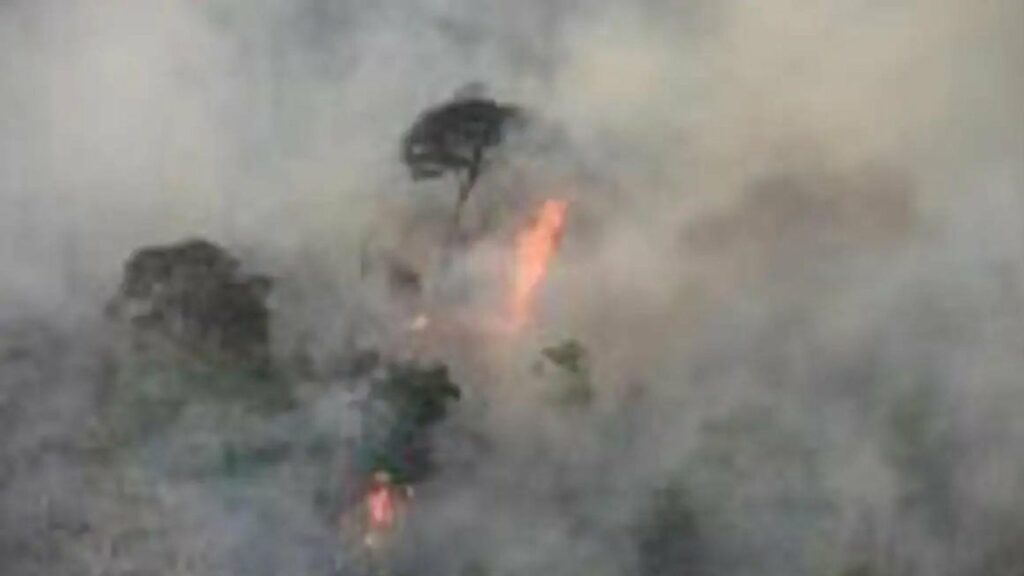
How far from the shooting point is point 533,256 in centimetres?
242

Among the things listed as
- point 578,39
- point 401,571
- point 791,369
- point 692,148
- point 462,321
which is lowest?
point 401,571

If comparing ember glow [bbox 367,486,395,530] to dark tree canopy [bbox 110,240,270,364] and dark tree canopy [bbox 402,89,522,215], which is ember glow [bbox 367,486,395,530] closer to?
dark tree canopy [bbox 110,240,270,364]

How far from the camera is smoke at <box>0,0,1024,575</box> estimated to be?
234 cm

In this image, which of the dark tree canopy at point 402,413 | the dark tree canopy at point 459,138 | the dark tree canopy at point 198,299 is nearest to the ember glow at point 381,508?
the dark tree canopy at point 402,413

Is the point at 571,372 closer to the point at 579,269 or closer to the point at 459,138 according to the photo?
the point at 579,269

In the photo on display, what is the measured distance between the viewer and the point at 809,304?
239cm

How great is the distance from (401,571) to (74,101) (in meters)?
0.85

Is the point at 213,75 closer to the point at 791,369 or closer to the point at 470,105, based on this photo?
the point at 470,105

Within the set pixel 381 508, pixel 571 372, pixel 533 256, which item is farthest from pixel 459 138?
pixel 381 508

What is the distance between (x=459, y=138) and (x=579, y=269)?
26cm

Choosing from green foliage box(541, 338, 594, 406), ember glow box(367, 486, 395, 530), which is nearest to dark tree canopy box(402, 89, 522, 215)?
green foliage box(541, 338, 594, 406)

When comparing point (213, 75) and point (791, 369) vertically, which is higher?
point (213, 75)

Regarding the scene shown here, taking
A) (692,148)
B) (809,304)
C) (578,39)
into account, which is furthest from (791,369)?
(578,39)

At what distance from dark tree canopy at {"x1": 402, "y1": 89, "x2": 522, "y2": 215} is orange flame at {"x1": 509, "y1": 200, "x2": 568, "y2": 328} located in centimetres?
11
